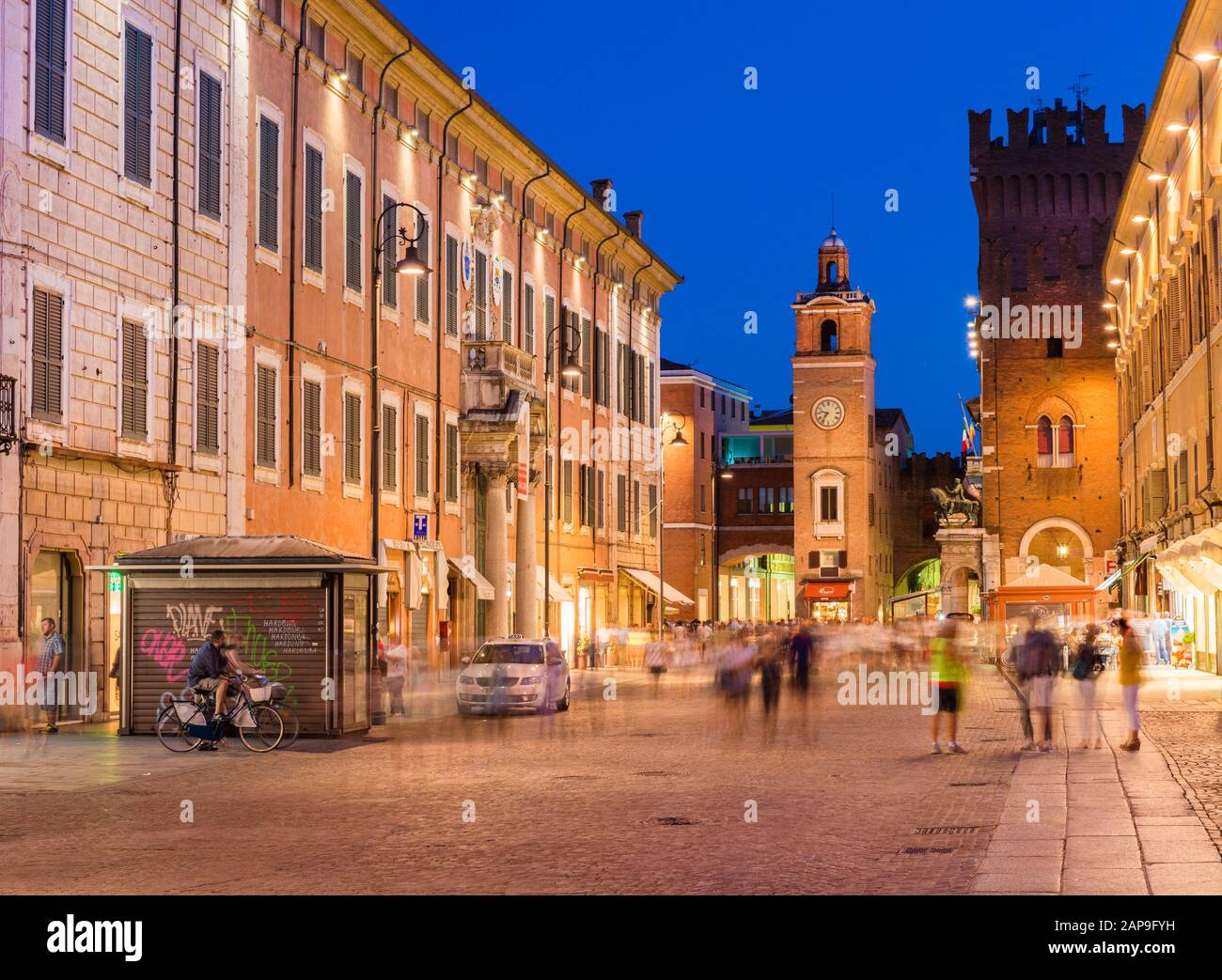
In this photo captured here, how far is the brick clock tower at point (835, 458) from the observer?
344 feet

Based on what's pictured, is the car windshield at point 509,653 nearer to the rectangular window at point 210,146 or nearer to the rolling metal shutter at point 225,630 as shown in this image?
the rolling metal shutter at point 225,630

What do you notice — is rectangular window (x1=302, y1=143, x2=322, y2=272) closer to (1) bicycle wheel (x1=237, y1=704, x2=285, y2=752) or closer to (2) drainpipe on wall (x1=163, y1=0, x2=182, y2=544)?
(2) drainpipe on wall (x1=163, y1=0, x2=182, y2=544)

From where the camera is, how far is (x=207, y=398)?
3175 cm

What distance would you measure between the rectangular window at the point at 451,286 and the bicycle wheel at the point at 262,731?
22726 mm

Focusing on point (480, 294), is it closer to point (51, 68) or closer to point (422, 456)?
point (422, 456)

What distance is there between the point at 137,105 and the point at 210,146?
277 cm

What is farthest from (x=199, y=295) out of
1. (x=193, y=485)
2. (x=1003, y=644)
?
(x=1003, y=644)

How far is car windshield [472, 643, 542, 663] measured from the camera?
3362cm

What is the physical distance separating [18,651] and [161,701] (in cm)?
226

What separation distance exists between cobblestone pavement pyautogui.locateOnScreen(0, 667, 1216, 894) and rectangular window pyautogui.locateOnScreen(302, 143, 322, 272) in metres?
12.9

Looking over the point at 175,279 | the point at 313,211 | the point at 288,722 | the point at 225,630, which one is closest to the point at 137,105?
the point at 175,279

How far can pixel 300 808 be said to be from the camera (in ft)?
54.3

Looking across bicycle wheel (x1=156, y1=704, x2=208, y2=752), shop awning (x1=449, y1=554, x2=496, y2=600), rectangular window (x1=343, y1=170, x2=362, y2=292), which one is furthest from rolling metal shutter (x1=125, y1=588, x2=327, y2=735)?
shop awning (x1=449, y1=554, x2=496, y2=600)
